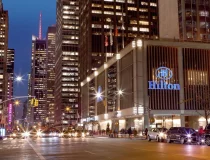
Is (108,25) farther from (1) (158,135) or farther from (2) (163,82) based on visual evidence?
(1) (158,135)

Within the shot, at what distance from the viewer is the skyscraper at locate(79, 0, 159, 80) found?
164375 millimetres

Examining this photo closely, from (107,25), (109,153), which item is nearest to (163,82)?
(109,153)

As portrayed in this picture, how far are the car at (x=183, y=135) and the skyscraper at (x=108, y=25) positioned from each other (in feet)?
385

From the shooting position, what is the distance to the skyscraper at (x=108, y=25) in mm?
164375

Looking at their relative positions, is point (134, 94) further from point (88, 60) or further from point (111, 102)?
point (88, 60)

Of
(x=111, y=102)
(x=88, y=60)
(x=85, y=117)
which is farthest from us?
(x=88, y=60)

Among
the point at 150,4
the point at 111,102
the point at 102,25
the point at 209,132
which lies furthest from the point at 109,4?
the point at 209,132

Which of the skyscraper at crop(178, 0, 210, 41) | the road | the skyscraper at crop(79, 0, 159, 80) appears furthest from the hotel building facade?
the skyscraper at crop(79, 0, 159, 80)

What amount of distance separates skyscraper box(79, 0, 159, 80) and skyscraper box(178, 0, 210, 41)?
43.8 m

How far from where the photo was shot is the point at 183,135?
125 ft

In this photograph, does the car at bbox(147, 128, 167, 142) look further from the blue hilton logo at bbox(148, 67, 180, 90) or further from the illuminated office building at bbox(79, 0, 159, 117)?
the illuminated office building at bbox(79, 0, 159, 117)

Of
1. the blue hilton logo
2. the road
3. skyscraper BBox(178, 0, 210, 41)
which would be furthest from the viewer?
skyscraper BBox(178, 0, 210, 41)

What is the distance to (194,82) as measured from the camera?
3125 inches

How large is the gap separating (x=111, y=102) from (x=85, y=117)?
129 feet
